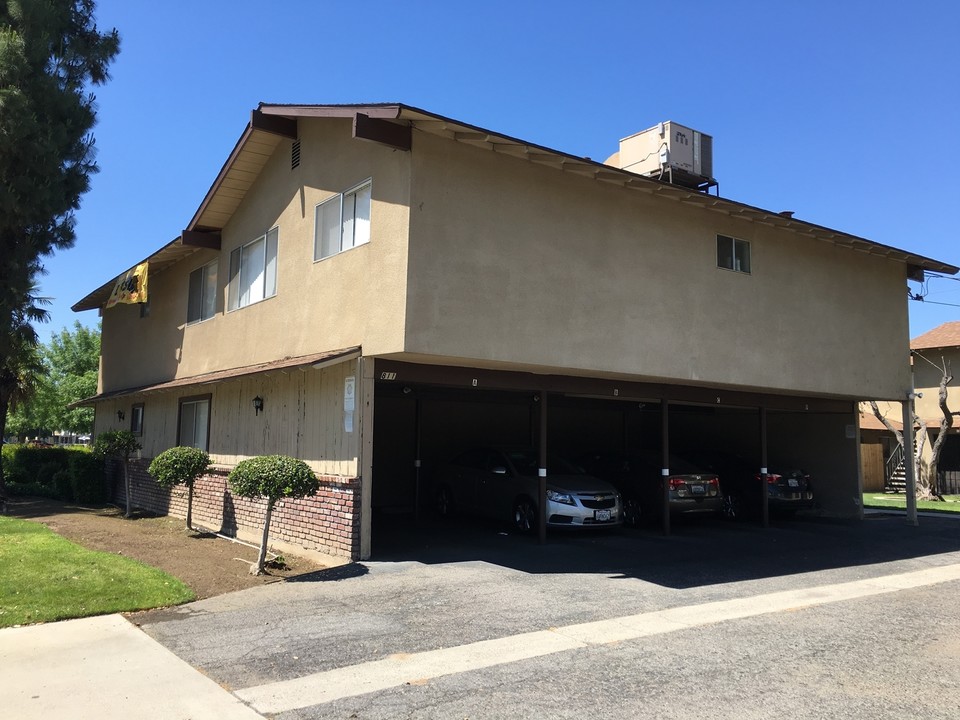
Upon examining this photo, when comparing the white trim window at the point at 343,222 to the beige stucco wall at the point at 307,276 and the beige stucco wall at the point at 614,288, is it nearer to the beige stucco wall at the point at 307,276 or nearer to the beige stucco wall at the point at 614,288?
the beige stucco wall at the point at 307,276

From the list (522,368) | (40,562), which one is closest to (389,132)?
(522,368)

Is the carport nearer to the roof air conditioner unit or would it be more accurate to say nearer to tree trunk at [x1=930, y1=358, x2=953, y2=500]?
the roof air conditioner unit

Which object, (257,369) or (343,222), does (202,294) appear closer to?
(257,369)

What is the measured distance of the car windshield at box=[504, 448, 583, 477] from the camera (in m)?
14.3

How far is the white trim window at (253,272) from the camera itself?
14.1m

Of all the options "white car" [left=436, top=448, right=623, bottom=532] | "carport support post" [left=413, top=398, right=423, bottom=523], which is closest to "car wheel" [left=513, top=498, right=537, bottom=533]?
"white car" [left=436, top=448, right=623, bottom=532]

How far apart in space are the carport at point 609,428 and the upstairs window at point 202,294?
4.25m

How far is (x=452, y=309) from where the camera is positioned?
10.4 m

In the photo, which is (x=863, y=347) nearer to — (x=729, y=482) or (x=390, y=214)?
(x=729, y=482)

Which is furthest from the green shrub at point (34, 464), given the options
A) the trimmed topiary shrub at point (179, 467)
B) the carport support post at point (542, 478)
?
the carport support post at point (542, 478)

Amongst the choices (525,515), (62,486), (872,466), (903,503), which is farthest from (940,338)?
(62,486)

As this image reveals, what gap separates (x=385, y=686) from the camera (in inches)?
223

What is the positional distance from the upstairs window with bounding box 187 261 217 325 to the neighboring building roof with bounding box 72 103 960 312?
651 millimetres

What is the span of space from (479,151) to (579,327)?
3.09 metres
